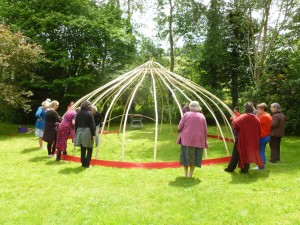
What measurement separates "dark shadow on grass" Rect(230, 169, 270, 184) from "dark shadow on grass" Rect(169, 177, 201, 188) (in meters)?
0.82

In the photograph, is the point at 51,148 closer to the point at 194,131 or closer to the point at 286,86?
the point at 194,131

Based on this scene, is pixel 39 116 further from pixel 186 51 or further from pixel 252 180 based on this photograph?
pixel 186 51

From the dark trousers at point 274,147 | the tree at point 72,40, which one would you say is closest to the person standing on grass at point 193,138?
the dark trousers at point 274,147

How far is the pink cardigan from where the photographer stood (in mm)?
6773

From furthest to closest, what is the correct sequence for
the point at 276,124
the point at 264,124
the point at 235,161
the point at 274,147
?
1. the point at 274,147
2. the point at 276,124
3. the point at 264,124
4. the point at 235,161

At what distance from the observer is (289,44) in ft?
61.4

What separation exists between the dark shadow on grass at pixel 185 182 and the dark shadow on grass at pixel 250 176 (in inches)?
32.4

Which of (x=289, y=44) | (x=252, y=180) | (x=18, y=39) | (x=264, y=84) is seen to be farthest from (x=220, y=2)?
(x=252, y=180)

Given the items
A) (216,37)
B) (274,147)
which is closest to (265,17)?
(216,37)

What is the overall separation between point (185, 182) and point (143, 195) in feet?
4.28

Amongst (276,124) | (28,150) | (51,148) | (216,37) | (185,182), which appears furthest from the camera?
(216,37)

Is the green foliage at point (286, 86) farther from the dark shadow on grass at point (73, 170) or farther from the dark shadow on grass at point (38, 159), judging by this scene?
the dark shadow on grass at point (38, 159)

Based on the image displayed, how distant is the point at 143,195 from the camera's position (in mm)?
5770

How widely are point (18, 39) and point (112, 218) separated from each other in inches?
522
